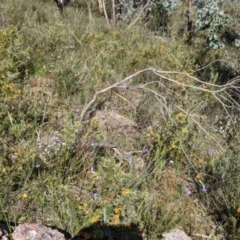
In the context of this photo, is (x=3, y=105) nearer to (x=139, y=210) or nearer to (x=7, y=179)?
(x=7, y=179)

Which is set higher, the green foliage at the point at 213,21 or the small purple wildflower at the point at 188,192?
the green foliage at the point at 213,21

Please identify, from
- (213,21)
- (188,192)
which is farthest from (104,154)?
(213,21)

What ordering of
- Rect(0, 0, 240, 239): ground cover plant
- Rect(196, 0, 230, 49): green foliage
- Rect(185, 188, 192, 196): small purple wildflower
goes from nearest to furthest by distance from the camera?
Rect(0, 0, 240, 239): ground cover plant → Rect(185, 188, 192, 196): small purple wildflower → Rect(196, 0, 230, 49): green foliage

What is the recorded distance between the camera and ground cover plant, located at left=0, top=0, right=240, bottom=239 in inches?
84.6

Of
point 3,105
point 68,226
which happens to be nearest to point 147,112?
point 3,105

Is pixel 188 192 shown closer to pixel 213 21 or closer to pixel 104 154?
pixel 104 154

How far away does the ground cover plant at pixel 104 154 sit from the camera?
2148 millimetres

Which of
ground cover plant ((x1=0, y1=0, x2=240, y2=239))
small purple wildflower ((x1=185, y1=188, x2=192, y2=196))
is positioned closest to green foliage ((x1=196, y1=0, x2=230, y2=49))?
ground cover plant ((x1=0, y1=0, x2=240, y2=239))

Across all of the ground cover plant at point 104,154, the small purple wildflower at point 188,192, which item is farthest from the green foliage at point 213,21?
the small purple wildflower at point 188,192

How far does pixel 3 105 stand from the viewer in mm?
2654

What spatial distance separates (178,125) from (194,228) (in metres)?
0.80

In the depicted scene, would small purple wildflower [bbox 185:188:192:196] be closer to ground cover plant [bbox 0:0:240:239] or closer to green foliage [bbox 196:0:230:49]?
ground cover plant [bbox 0:0:240:239]

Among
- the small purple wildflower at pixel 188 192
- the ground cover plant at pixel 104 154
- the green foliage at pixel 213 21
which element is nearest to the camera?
the ground cover plant at pixel 104 154

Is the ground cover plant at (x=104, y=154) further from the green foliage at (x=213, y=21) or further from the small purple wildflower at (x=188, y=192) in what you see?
the green foliage at (x=213, y=21)
